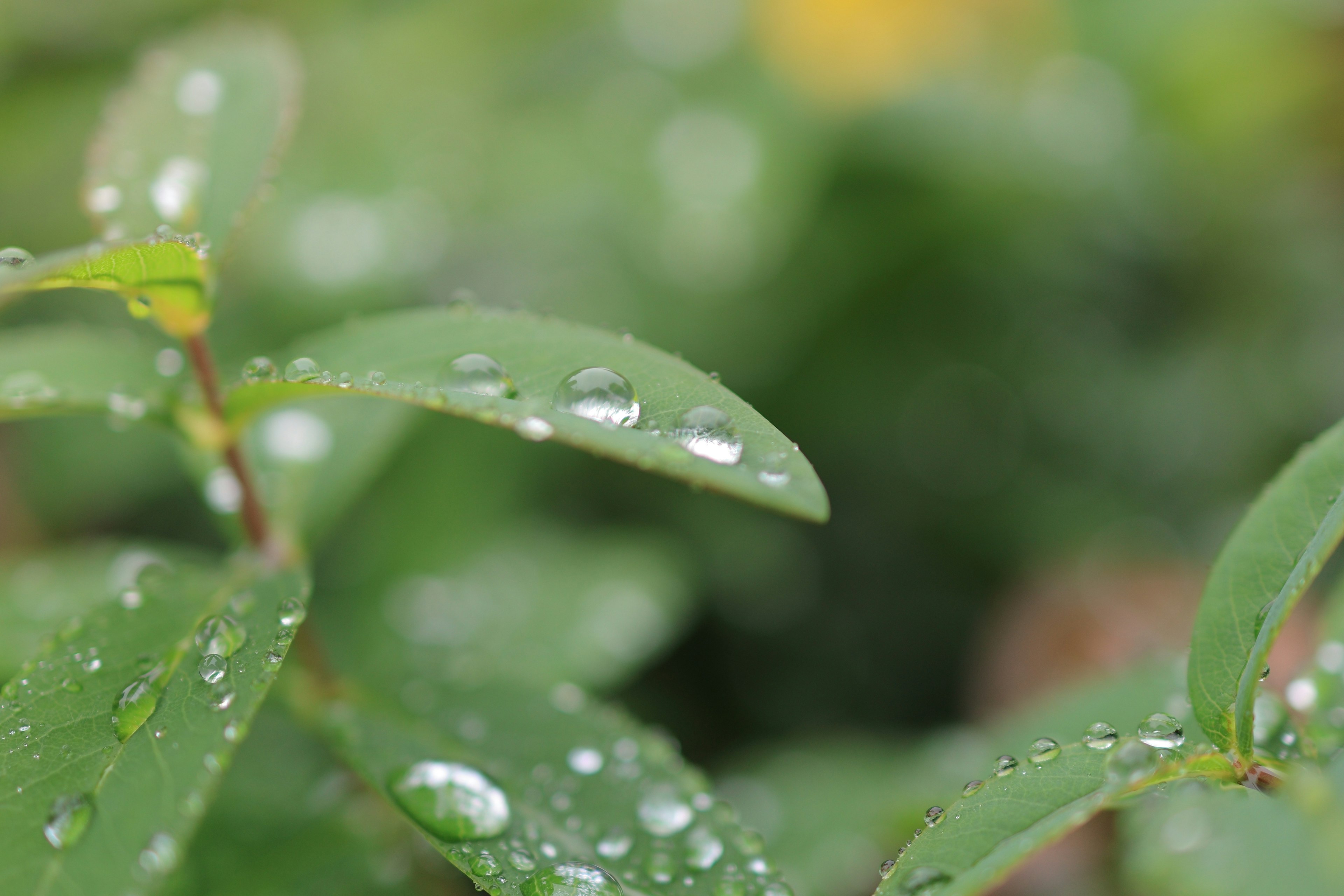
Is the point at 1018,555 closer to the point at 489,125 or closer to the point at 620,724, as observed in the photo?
the point at 620,724

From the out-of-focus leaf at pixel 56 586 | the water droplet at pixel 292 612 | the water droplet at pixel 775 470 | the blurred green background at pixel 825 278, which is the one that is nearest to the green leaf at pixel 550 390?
the water droplet at pixel 775 470

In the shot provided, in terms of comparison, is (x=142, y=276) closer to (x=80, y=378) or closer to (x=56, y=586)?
(x=80, y=378)

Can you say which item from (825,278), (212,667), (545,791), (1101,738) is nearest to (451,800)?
(545,791)

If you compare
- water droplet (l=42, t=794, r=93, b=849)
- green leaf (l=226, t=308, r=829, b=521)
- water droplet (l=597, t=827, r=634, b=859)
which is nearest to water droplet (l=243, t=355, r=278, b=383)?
green leaf (l=226, t=308, r=829, b=521)

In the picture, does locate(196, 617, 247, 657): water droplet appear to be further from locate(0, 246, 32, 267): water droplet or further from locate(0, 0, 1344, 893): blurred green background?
locate(0, 0, 1344, 893): blurred green background

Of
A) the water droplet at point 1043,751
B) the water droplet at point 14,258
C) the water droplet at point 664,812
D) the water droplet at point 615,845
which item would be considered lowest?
the water droplet at point 615,845

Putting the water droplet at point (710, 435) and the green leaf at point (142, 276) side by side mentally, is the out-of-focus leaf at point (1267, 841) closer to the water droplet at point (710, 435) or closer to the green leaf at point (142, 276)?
the water droplet at point (710, 435)
